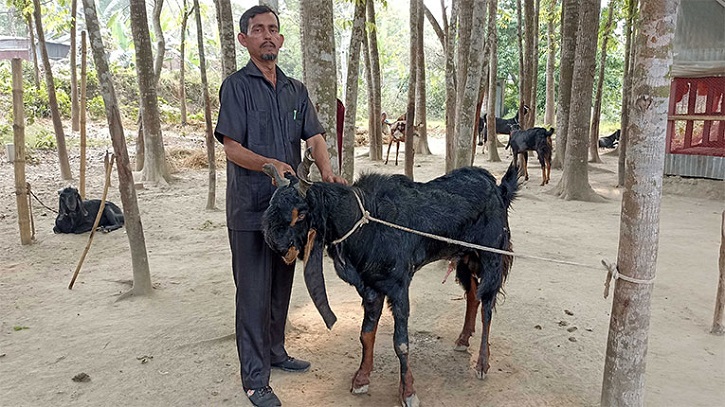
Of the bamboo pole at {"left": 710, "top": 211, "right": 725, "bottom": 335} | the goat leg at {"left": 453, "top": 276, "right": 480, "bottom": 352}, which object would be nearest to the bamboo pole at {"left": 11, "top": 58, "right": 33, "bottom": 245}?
the goat leg at {"left": 453, "top": 276, "right": 480, "bottom": 352}

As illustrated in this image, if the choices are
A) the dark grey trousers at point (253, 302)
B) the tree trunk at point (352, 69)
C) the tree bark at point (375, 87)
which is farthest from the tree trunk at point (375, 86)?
the dark grey trousers at point (253, 302)

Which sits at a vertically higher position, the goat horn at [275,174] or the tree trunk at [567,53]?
the tree trunk at [567,53]

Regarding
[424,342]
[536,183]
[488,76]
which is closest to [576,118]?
[536,183]

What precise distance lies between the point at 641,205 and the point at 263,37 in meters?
2.35

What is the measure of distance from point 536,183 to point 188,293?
956cm

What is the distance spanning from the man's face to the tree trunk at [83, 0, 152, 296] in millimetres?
2371

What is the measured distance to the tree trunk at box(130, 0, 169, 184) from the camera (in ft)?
31.7

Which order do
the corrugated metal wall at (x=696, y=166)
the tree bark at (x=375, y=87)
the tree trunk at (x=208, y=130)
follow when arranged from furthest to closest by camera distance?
the tree bark at (x=375, y=87) < the corrugated metal wall at (x=696, y=166) < the tree trunk at (x=208, y=130)

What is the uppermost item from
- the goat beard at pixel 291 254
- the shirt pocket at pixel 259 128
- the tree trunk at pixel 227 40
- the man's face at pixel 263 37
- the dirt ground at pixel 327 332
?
the tree trunk at pixel 227 40

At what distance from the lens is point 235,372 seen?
3.77m

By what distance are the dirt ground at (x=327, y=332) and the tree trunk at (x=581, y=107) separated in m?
2.55

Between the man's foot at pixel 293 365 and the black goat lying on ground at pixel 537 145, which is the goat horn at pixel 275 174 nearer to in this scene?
the man's foot at pixel 293 365

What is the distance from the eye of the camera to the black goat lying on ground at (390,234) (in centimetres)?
301

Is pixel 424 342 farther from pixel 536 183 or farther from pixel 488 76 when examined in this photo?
pixel 488 76
